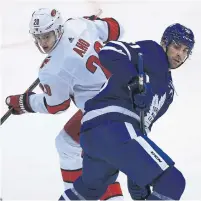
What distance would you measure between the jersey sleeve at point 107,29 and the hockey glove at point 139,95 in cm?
92

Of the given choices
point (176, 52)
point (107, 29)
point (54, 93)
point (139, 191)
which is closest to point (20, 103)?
point (54, 93)

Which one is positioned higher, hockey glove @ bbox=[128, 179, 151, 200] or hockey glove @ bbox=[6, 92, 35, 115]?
hockey glove @ bbox=[6, 92, 35, 115]

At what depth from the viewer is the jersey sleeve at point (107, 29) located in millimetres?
3312

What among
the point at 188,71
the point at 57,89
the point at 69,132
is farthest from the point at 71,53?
the point at 188,71

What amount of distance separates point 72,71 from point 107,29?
425mm

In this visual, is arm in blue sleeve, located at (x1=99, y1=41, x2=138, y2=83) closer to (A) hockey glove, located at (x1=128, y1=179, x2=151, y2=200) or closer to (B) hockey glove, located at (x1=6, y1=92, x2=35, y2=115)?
(A) hockey glove, located at (x1=128, y1=179, x2=151, y2=200)

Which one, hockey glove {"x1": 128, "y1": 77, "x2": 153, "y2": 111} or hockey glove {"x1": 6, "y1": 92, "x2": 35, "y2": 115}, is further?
hockey glove {"x1": 6, "y1": 92, "x2": 35, "y2": 115}

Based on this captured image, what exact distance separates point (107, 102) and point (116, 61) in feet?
0.54

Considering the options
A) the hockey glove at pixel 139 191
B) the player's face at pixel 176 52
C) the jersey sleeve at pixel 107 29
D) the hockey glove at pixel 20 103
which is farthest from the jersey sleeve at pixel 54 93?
the player's face at pixel 176 52

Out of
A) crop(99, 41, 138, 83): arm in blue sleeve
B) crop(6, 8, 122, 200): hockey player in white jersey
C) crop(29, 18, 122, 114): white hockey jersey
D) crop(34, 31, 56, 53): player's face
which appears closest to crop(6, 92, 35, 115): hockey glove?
crop(6, 8, 122, 200): hockey player in white jersey

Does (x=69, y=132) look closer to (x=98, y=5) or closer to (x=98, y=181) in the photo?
(x=98, y=181)

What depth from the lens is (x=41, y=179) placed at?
336 centimetres

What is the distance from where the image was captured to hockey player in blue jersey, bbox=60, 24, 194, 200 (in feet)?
7.82

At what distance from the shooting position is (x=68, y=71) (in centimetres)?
301
